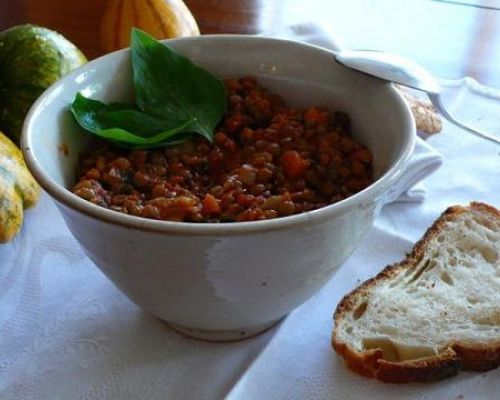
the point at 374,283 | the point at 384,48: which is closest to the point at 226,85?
the point at 374,283

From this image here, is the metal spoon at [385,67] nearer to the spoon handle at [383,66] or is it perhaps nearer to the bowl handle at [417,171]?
the spoon handle at [383,66]

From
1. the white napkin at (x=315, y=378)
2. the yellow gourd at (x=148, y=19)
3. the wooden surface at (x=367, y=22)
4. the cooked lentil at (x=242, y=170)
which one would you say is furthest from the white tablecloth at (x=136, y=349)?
the wooden surface at (x=367, y=22)

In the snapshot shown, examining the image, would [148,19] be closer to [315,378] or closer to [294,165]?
[294,165]

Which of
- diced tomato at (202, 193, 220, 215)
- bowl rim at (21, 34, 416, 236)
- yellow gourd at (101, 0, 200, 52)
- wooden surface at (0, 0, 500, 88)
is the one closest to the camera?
bowl rim at (21, 34, 416, 236)

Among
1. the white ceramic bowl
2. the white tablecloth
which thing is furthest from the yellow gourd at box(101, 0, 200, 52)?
the white tablecloth

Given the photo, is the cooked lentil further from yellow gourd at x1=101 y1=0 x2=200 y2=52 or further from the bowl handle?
yellow gourd at x1=101 y1=0 x2=200 y2=52

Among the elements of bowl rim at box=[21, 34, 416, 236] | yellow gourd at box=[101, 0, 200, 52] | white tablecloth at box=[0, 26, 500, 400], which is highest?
bowl rim at box=[21, 34, 416, 236]

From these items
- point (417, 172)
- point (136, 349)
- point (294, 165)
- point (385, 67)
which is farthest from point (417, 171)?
point (136, 349)
